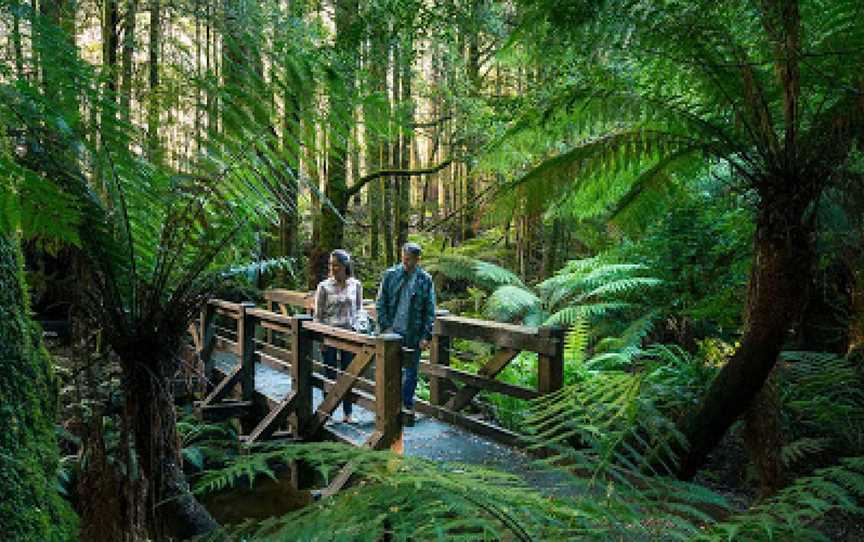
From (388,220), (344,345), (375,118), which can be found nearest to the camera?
(375,118)

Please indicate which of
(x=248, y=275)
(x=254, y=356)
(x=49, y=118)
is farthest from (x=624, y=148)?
(x=254, y=356)

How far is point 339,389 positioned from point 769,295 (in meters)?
3.24

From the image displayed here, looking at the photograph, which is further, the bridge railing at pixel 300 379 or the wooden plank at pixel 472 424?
the wooden plank at pixel 472 424

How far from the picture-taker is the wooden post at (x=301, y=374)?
593cm

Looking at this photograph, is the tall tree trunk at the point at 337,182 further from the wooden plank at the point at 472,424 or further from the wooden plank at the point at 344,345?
the wooden plank at the point at 472,424

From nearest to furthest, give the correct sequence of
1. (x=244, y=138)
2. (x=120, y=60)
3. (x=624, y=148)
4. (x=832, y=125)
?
(x=244, y=138)
(x=832, y=125)
(x=624, y=148)
(x=120, y=60)

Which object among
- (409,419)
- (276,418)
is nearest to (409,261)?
(409,419)

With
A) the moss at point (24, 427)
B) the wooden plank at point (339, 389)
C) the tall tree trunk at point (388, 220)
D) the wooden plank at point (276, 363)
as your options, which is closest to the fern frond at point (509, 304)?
the wooden plank at point (276, 363)

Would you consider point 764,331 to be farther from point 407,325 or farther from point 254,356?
point 254,356

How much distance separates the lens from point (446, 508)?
0.98 m

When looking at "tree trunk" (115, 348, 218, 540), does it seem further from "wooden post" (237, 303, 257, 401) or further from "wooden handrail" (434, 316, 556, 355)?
"wooden post" (237, 303, 257, 401)

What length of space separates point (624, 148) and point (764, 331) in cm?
129

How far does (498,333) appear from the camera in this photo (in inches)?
219

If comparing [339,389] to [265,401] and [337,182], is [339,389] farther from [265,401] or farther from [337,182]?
[337,182]
